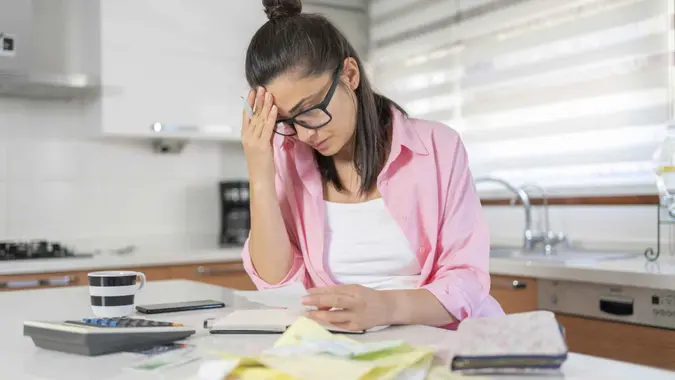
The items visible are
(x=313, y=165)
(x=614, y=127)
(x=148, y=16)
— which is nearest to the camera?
(x=313, y=165)

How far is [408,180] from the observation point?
1.43 m

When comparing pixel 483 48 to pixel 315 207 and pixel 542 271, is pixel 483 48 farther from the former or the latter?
pixel 315 207

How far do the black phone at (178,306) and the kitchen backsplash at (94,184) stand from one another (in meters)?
1.90

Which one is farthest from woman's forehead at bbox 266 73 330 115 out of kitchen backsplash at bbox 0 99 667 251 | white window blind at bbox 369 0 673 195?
kitchen backsplash at bbox 0 99 667 251

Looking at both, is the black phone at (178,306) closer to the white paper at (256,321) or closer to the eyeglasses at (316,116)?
the white paper at (256,321)

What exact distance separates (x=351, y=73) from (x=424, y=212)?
0.32 metres

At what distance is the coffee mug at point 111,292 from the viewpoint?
1.20 m

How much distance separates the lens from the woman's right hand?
1.40m

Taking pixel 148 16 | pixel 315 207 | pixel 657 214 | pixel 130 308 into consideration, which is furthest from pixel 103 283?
pixel 148 16

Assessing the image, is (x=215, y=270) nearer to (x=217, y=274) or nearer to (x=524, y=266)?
(x=217, y=274)

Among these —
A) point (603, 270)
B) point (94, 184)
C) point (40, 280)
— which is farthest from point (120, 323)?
point (94, 184)

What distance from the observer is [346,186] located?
60.0 inches

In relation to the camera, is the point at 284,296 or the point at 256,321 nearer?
the point at 256,321

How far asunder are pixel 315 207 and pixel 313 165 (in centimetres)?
12
